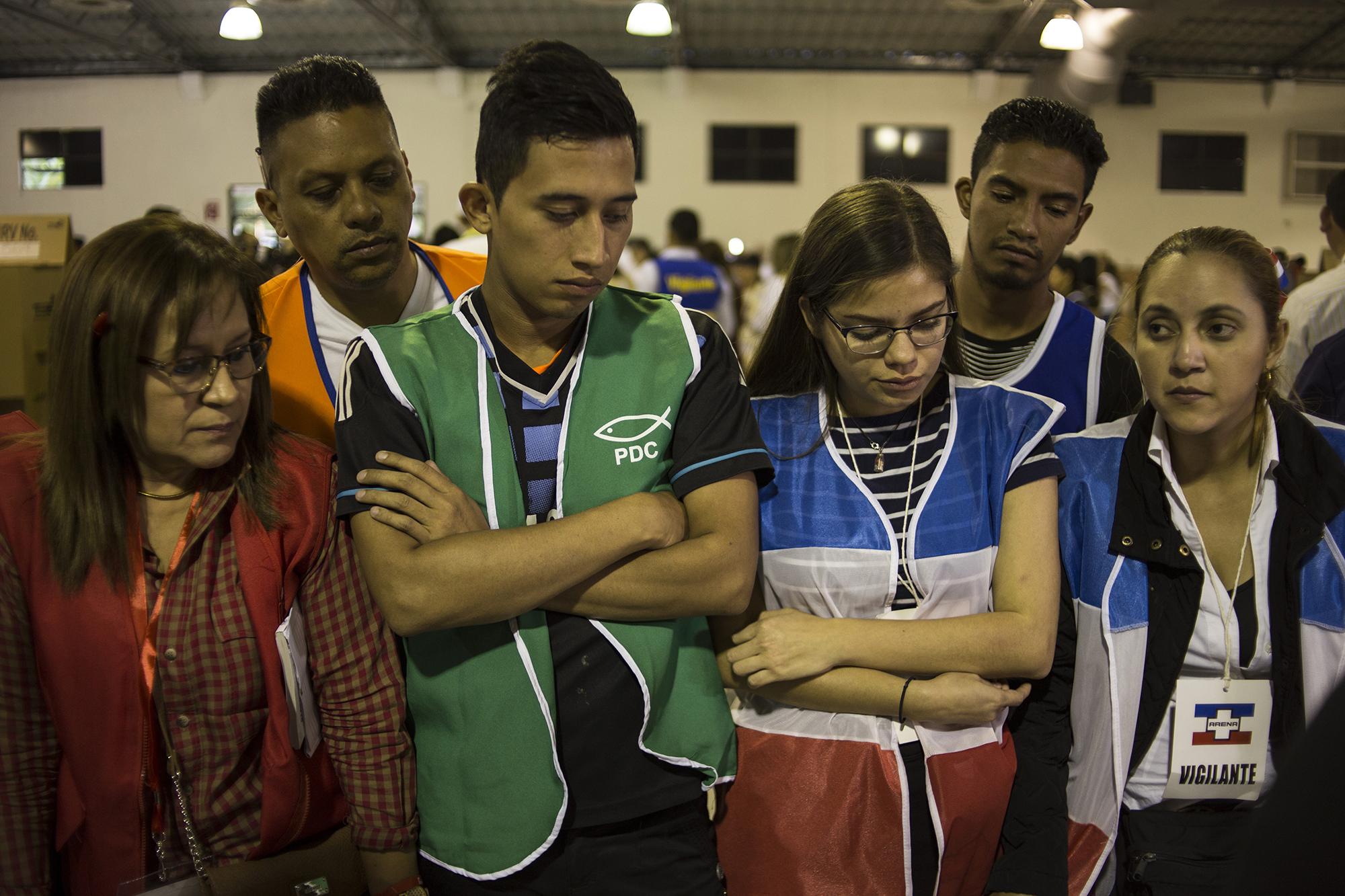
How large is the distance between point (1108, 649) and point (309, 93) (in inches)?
69.2

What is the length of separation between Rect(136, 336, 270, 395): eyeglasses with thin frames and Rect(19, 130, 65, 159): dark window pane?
36.0 ft

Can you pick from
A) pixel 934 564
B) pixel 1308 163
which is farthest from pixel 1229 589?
pixel 1308 163

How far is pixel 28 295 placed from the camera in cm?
369

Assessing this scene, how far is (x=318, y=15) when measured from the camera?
11547mm

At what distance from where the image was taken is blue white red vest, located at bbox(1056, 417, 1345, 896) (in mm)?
1591

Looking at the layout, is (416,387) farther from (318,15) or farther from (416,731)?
(318,15)

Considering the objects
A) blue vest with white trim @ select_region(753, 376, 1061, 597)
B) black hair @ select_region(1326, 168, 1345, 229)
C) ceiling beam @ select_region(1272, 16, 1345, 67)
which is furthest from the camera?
ceiling beam @ select_region(1272, 16, 1345, 67)

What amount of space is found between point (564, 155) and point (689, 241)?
20.7ft

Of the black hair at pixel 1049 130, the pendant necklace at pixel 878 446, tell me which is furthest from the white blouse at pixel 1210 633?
the black hair at pixel 1049 130

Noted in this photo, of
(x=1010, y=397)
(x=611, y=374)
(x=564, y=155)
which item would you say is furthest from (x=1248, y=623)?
(x=564, y=155)

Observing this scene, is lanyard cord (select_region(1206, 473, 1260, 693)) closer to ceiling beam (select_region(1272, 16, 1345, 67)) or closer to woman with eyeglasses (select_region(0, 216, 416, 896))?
woman with eyeglasses (select_region(0, 216, 416, 896))

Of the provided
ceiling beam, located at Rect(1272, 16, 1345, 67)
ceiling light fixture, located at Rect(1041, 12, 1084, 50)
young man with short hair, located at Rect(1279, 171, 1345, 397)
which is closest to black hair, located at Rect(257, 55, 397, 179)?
young man with short hair, located at Rect(1279, 171, 1345, 397)

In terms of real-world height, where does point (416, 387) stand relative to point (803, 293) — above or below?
below

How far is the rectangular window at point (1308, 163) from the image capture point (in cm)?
1286
